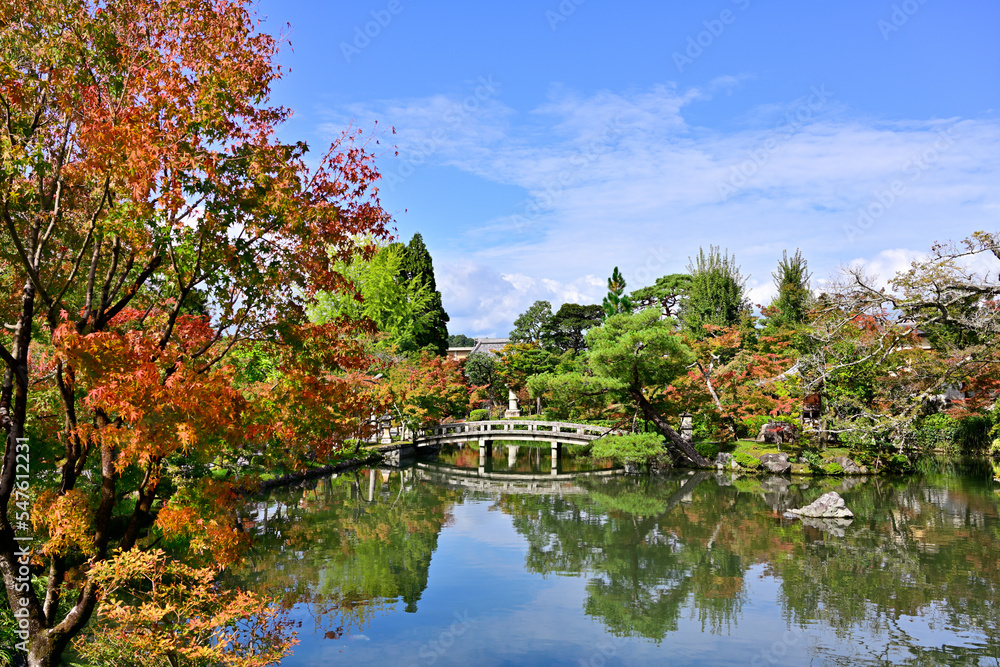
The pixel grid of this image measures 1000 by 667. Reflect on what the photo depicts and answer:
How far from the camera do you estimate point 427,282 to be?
3316cm

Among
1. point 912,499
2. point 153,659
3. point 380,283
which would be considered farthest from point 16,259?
point 380,283

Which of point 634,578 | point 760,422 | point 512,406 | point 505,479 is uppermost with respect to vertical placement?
point 512,406

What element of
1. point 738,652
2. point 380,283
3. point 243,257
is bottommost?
point 738,652

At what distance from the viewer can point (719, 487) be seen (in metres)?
18.2

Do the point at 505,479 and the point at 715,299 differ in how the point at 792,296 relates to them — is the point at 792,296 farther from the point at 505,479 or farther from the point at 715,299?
the point at 505,479

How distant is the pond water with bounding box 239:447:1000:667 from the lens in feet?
24.1

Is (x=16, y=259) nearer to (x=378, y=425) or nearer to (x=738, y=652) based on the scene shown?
(x=738, y=652)

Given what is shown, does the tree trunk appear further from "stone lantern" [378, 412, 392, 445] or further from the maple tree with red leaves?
the maple tree with red leaves

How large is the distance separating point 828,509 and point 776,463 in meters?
6.82

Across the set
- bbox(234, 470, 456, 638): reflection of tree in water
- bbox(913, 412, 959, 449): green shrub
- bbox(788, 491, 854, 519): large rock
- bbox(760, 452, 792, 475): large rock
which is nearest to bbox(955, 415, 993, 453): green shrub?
bbox(913, 412, 959, 449): green shrub

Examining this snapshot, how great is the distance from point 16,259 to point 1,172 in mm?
1500
